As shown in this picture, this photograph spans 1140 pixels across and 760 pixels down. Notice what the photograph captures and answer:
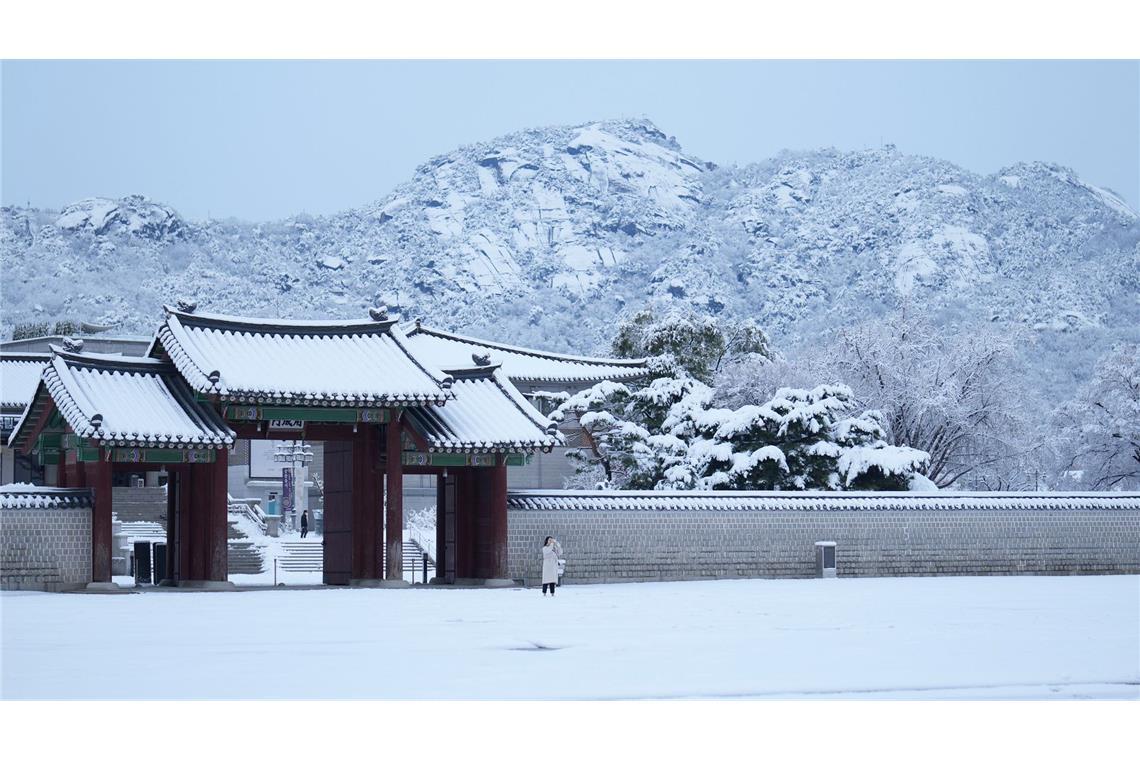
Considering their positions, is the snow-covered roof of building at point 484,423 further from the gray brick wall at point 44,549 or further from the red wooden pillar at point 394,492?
the gray brick wall at point 44,549

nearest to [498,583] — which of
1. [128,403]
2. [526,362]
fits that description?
[128,403]

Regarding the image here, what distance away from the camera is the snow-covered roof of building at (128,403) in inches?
910

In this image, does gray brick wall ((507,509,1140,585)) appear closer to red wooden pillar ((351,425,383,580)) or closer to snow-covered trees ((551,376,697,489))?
red wooden pillar ((351,425,383,580))

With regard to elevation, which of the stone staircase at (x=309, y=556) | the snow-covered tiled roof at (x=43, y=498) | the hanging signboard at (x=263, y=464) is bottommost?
the stone staircase at (x=309, y=556)

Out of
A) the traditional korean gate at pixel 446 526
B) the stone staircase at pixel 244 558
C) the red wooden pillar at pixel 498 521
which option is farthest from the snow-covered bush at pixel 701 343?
the red wooden pillar at pixel 498 521

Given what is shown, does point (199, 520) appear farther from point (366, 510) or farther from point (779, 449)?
point (779, 449)

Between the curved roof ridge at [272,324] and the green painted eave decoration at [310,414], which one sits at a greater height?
the curved roof ridge at [272,324]

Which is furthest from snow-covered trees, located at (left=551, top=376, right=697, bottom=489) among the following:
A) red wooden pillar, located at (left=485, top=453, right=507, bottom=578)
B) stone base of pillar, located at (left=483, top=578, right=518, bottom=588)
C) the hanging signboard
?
the hanging signboard

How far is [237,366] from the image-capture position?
24828mm

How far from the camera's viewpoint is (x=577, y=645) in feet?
47.4

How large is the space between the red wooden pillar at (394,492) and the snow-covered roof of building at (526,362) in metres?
22.8

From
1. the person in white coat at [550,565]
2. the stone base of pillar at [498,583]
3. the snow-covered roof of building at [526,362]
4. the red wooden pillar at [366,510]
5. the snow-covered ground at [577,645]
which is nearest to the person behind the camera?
the snow-covered ground at [577,645]

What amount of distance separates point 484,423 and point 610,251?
10697 cm

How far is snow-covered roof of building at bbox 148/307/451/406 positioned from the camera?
24328mm
